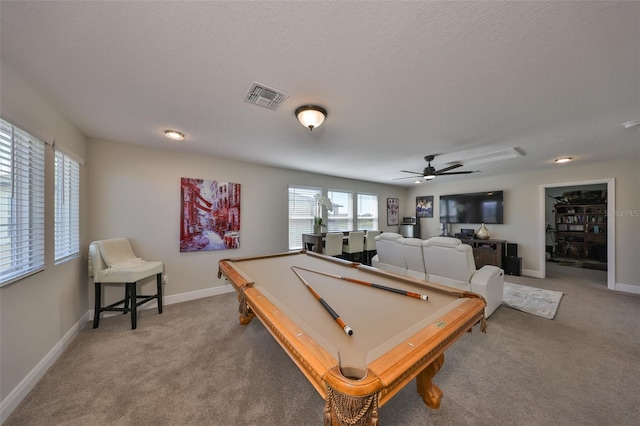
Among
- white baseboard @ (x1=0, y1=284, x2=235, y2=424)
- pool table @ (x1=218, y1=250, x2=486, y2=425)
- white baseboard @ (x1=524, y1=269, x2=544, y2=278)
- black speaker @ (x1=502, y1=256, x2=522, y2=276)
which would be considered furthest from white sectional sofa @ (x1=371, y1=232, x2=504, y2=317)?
white baseboard @ (x1=0, y1=284, x2=235, y2=424)

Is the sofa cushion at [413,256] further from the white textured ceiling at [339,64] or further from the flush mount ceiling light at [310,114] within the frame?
the flush mount ceiling light at [310,114]

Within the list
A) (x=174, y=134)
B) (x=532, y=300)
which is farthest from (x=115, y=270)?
(x=532, y=300)

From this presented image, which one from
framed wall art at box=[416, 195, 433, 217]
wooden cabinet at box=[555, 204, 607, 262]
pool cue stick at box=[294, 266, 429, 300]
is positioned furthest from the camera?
framed wall art at box=[416, 195, 433, 217]

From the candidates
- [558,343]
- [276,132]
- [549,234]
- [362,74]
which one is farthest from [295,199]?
[549,234]

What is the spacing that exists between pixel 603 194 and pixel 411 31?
330 inches

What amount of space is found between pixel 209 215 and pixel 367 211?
162 inches

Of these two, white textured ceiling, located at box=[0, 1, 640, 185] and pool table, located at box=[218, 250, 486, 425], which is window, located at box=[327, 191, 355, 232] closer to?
white textured ceiling, located at box=[0, 1, 640, 185]

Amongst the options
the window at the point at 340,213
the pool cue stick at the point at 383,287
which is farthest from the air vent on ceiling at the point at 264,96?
the window at the point at 340,213

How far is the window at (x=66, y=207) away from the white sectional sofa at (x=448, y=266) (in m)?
3.98

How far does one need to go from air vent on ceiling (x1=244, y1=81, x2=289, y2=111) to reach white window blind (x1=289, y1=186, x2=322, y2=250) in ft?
8.90

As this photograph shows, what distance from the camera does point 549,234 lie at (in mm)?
6586

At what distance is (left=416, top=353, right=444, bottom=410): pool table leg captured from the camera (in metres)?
1.50

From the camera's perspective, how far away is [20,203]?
1609 millimetres

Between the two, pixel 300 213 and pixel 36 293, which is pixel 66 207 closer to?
pixel 36 293
